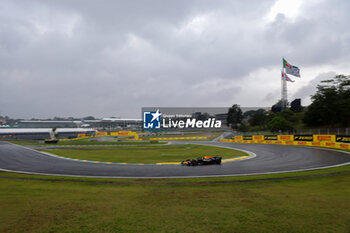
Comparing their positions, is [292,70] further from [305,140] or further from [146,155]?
[146,155]

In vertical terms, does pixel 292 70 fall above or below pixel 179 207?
above

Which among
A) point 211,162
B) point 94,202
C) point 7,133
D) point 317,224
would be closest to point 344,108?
point 211,162

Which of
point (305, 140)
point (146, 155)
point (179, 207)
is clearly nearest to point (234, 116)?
point (305, 140)

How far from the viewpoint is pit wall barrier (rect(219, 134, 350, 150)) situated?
40719 mm

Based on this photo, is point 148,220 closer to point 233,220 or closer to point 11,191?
point 233,220

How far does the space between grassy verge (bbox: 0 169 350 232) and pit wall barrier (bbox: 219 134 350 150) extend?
29.6m

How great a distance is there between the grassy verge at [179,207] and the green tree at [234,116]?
114418 millimetres

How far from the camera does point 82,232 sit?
8.98 meters

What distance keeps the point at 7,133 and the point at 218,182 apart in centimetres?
12108

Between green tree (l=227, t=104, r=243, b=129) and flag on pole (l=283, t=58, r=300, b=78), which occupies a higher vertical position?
flag on pole (l=283, t=58, r=300, b=78)

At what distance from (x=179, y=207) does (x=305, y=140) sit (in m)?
48.1

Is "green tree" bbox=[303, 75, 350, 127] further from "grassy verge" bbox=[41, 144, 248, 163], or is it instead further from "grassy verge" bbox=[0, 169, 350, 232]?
"grassy verge" bbox=[0, 169, 350, 232]

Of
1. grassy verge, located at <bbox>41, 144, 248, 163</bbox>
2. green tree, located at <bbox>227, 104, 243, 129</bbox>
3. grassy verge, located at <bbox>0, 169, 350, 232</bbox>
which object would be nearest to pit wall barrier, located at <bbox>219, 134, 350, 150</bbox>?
grassy verge, located at <bbox>41, 144, 248, 163</bbox>

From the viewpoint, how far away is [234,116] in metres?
130
